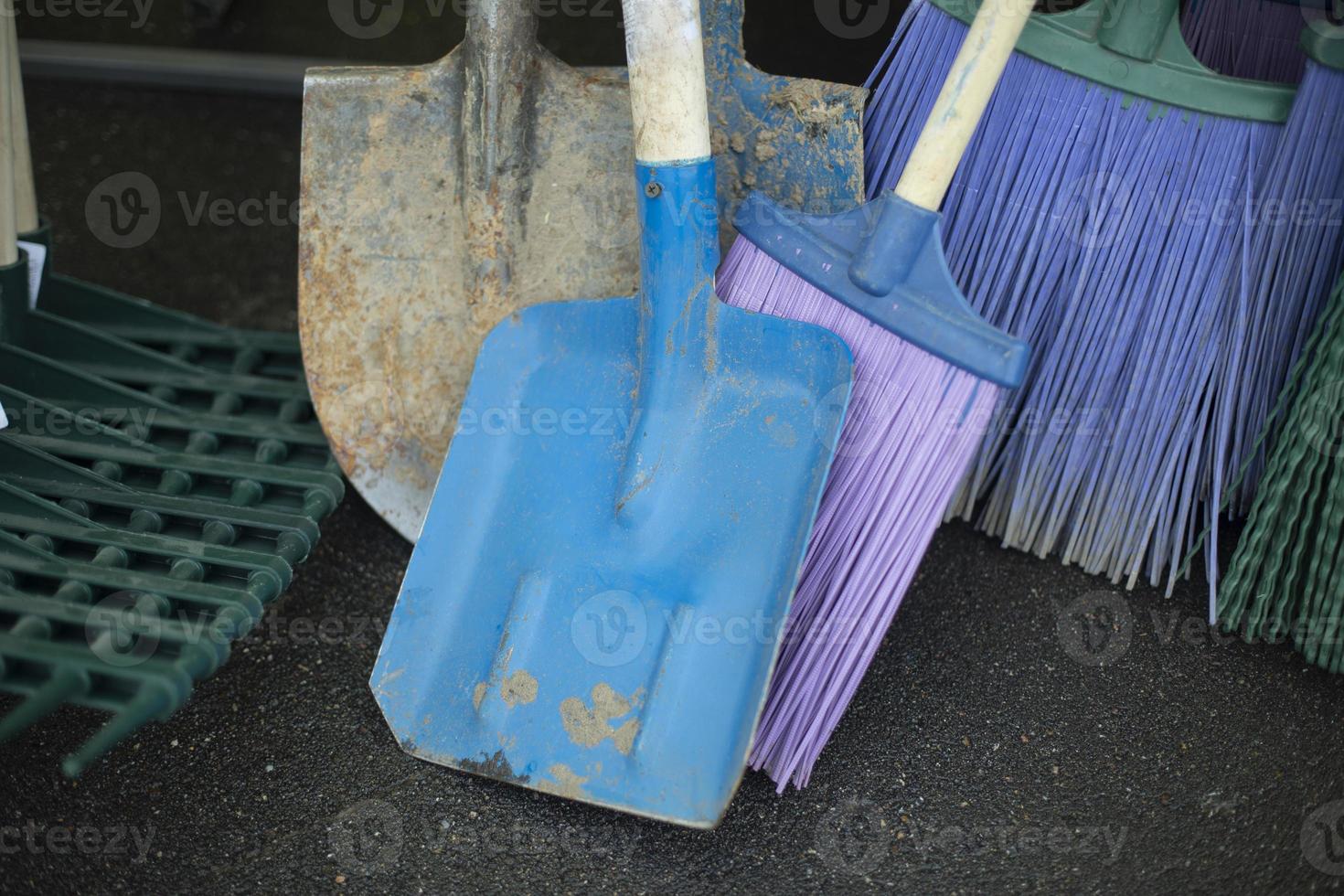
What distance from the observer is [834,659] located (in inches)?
50.7

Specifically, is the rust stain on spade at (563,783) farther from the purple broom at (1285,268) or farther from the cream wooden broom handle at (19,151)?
the cream wooden broom handle at (19,151)

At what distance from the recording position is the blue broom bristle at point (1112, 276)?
1421mm

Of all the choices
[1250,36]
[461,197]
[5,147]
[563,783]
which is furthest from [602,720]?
[1250,36]

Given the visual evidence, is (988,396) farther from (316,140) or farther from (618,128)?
(316,140)

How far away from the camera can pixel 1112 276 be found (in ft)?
4.84

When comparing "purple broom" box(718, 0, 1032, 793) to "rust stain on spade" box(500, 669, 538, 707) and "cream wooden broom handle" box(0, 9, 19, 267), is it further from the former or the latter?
"cream wooden broom handle" box(0, 9, 19, 267)

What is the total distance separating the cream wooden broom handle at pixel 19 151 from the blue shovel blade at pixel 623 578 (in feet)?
2.60

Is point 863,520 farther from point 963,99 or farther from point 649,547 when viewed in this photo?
point 963,99

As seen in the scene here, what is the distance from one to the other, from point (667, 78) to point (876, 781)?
0.83 metres

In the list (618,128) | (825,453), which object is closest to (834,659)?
(825,453)

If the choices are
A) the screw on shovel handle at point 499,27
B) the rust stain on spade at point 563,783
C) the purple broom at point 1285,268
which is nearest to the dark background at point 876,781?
the rust stain on spade at point 563,783

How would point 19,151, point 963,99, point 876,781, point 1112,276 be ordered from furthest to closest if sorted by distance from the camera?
point 19,151 < point 1112,276 < point 876,781 < point 963,99

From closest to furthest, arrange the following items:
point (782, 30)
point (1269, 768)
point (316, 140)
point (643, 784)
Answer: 1. point (643, 784)
2. point (1269, 768)
3. point (316, 140)
4. point (782, 30)

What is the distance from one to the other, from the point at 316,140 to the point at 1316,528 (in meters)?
1.32
